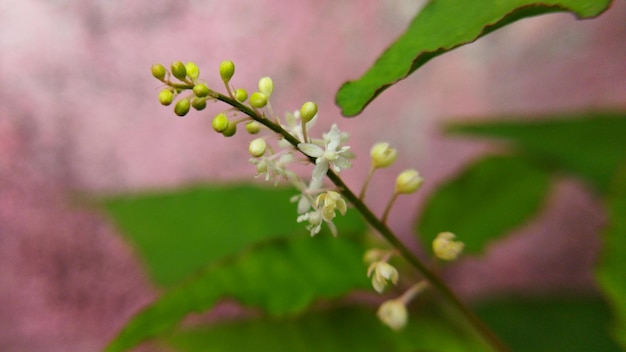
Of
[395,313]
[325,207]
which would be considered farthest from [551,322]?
[325,207]

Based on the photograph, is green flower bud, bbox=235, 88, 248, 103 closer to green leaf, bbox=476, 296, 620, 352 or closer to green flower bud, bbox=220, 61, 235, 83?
green flower bud, bbox=220, 61, 235, 83

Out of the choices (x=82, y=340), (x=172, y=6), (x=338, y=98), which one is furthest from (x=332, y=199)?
(x=82, y=340)

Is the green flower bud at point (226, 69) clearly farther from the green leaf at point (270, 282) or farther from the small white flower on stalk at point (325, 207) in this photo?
the green leaf at point (270, 282)

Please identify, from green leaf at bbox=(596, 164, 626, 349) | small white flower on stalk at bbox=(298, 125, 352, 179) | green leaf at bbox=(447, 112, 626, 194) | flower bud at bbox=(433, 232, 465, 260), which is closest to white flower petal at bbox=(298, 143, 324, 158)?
small white flower on stalk at bbox=(298, 125, 352, 179)

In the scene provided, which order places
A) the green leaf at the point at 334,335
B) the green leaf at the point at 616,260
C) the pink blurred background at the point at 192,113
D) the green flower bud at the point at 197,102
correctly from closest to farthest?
the green flower bud at the point at 197,102 < the green leaf at the point at 616,260 < the green leaf at the point at 334,335 < the pink blurred background at the point at 192,113

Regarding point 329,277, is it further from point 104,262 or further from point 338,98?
point 104,262

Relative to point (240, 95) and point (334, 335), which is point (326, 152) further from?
point (334, 335)

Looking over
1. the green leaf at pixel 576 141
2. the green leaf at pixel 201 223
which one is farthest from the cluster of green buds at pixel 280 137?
the green leaf at pixel 576 141
